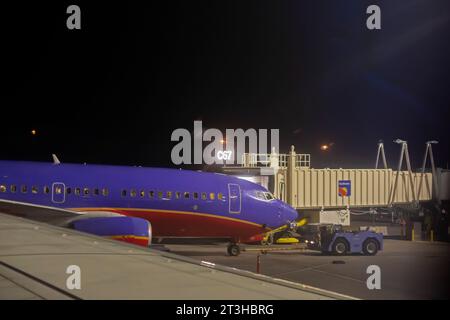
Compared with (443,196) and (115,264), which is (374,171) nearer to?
(443,196)

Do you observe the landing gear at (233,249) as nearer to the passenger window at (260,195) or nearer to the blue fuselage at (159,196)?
the blue fuselage at (159,196)

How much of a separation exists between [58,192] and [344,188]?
64.0ft

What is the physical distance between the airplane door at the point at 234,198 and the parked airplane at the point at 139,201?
0.04 meters

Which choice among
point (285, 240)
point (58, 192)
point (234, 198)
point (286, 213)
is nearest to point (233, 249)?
point (234, 198)

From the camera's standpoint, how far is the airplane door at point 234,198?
2081 centimetres

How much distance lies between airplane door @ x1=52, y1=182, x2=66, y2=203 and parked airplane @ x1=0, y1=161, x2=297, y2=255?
0.09 ft

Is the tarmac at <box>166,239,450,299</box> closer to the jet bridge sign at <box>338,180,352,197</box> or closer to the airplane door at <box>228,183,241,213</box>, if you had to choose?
the airplane door at <box>228,183,241,213</box>

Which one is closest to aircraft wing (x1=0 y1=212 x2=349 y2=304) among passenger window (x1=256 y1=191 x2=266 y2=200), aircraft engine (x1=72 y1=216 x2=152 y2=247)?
aircraft engine (x1=72 y1=216 x2=152 y2=247)

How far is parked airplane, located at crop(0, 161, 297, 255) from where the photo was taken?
17234 mm

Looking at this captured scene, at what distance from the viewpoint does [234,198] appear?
20.9 m

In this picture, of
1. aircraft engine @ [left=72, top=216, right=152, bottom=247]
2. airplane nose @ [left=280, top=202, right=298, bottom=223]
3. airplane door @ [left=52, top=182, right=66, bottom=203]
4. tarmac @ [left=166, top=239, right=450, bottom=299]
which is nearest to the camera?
tarmac @ [left=166, top=239, right=450, bottom=299]

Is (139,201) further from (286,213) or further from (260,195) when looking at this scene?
(286,213)

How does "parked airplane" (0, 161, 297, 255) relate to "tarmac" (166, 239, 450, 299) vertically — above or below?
above

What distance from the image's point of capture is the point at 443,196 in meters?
41.6
